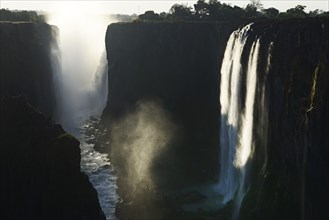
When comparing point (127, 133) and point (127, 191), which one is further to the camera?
point (127, 133)

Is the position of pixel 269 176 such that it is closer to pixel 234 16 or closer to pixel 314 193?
pixel 314 193

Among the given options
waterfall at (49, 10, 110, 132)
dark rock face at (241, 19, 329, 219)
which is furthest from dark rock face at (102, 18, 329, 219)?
waterfall at (49, 10, 110, 132)

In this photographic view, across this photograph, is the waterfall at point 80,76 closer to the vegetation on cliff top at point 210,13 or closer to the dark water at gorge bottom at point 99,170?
the dark water at gorge bottom at point 99,170

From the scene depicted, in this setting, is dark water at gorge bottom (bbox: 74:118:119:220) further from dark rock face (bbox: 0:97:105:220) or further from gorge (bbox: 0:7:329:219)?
dark rock face (bbox: 0:97:105:220)

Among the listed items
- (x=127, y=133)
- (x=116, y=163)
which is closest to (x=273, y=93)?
(x=116, y=163)

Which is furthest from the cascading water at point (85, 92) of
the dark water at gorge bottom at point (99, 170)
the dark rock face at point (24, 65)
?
the dark rock face at point (24, 65)

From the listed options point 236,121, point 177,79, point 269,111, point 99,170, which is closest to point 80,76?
point 177,79
